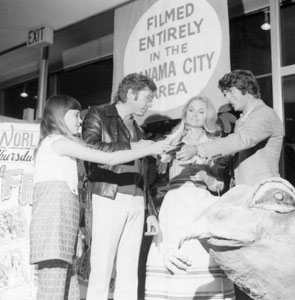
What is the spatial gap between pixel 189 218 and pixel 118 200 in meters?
0.40

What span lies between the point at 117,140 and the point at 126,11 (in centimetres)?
170

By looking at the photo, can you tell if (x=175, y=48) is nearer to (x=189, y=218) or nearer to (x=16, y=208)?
(x=189, y=218)

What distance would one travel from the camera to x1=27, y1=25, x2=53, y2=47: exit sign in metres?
4.54

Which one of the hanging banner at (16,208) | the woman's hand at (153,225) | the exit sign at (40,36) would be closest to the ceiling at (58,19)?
the exit sign at (40,36)

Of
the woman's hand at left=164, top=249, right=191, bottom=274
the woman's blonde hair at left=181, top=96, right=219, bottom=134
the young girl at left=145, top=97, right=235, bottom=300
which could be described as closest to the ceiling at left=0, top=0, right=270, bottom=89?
the woman's blonde hair at left=181, top=96, right=219, bottom=134

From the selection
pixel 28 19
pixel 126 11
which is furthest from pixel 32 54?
pixel 126 11

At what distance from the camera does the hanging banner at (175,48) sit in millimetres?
3078

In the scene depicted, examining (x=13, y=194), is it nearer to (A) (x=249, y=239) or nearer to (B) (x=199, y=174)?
(B) (x=199, y=174)

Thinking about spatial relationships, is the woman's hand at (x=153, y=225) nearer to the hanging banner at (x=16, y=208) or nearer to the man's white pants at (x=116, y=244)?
the man's white pants at (x=116, y=244)

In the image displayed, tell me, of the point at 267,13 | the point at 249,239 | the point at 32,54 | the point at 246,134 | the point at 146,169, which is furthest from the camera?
the point at 32,54

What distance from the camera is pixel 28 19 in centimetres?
441

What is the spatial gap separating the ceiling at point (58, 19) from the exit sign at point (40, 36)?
0.16ft

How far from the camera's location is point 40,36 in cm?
457

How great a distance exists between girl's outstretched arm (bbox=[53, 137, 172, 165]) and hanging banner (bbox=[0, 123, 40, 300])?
148cm
